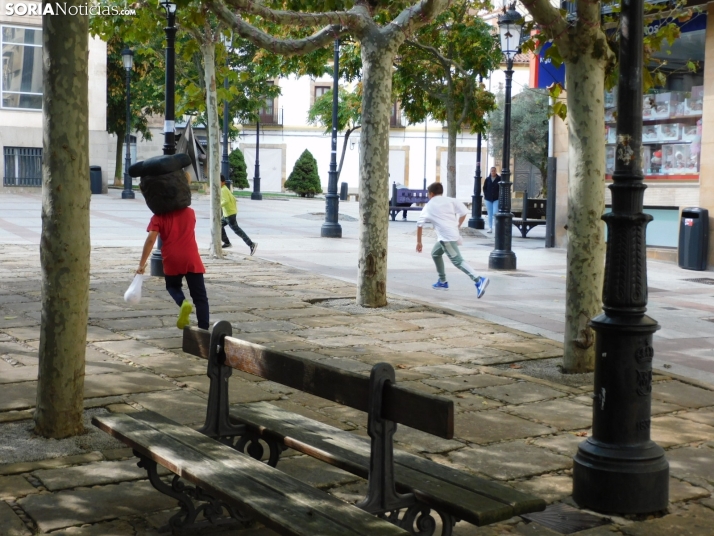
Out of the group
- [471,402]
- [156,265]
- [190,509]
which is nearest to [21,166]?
[156,265]

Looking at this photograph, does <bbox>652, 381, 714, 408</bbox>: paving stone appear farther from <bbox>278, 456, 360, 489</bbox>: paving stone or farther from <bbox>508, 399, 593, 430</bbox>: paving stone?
<bbox>278, 456, 360, 489</bbox>: paving stone

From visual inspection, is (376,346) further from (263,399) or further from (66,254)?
(66,254)

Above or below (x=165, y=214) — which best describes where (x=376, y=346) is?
below

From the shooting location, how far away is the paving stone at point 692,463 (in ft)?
16.8

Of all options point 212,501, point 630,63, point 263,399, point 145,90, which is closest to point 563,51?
point 630,63

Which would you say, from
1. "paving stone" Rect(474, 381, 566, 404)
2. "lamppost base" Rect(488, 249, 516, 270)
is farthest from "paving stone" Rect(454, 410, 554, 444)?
"lamppost base" Rect(488, 249, 516, 270)

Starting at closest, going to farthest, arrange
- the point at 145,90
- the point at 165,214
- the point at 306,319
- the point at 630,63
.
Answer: the point at 630,63 < the point at 165,214 < the point at 306,319 < the point at 145,90

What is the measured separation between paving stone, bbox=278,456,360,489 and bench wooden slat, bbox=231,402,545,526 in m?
0.36

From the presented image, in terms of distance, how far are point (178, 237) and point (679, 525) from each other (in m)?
5.23

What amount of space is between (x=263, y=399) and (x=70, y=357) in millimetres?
1464

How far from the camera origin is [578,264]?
292 inches

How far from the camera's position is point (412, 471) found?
387 cm

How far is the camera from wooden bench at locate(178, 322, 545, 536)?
11.2 feet

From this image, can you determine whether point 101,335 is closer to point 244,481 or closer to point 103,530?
point 103,530
